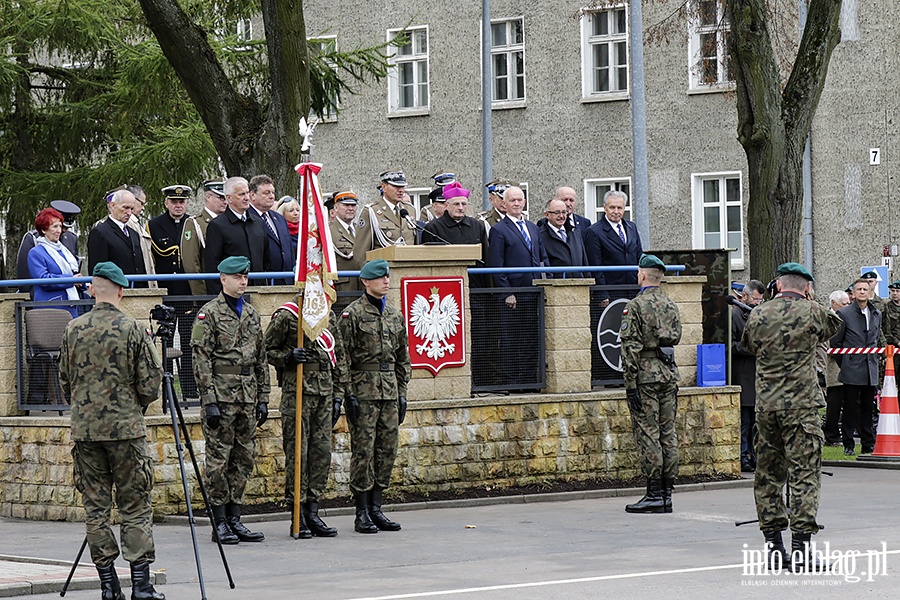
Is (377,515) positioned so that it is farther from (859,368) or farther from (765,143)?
(765,143)

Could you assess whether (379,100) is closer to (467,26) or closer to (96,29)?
(467,26)

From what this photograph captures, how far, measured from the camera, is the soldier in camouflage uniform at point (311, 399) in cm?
1328

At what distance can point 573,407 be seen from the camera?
16469 millimetres

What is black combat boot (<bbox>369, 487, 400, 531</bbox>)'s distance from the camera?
13.6 m

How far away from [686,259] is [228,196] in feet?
17.5

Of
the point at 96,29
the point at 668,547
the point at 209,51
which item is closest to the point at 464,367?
the point at 668,547

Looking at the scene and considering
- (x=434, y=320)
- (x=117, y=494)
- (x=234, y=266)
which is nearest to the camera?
(x=117, y=494)

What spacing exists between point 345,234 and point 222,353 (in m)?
3.61

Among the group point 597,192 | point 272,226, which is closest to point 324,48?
point 597,192

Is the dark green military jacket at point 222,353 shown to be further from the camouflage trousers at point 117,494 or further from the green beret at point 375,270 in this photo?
the camouflage trousers at point 117,494

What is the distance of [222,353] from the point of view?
1262 centimetres

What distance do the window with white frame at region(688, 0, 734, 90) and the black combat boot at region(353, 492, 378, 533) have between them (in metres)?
13.3

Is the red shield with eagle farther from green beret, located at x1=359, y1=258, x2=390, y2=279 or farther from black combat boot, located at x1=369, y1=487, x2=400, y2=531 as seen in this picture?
black combat boot, located at x1=369, y1=487, x2=400, y2=531

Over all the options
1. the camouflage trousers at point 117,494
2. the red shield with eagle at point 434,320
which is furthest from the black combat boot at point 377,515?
the camouflage trousers at point 117,494
